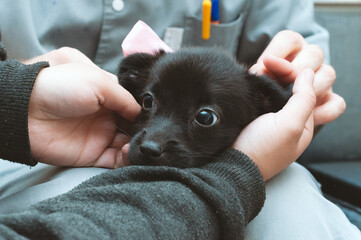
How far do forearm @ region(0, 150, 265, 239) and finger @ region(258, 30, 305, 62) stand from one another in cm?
62

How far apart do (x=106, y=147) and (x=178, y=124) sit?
27 centimetres

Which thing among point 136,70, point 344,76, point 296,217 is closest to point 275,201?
point 296,217

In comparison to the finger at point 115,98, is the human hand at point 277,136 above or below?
below

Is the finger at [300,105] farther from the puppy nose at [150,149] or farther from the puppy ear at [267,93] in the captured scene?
the puppy nose at [150,149]

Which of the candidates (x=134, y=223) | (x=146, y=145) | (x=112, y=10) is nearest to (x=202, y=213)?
(x=134, y=223)

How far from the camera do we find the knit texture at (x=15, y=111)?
0.94m

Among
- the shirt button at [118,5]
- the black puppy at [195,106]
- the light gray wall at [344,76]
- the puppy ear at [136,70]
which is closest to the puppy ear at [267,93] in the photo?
the black puppy at [195,106]

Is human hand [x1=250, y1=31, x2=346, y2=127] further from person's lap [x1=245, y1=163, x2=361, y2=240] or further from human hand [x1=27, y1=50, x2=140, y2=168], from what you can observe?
human hand [x1=27, y1=50, x2=140, y2=168]

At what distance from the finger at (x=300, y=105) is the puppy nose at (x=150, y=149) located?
1.16 feet

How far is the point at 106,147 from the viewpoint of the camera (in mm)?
1264

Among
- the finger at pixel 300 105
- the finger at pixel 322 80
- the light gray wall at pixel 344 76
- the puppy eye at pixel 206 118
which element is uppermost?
the finger at pixel 300 105

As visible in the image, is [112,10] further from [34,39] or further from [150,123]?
[150,123]

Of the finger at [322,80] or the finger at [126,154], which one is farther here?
the finger at [322,80]

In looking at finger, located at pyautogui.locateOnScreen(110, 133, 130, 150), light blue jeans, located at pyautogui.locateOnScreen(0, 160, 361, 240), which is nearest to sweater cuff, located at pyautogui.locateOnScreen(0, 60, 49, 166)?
light blue jeans, located at pyautogui.locateOnScreen(0, 160, 361, 240)
